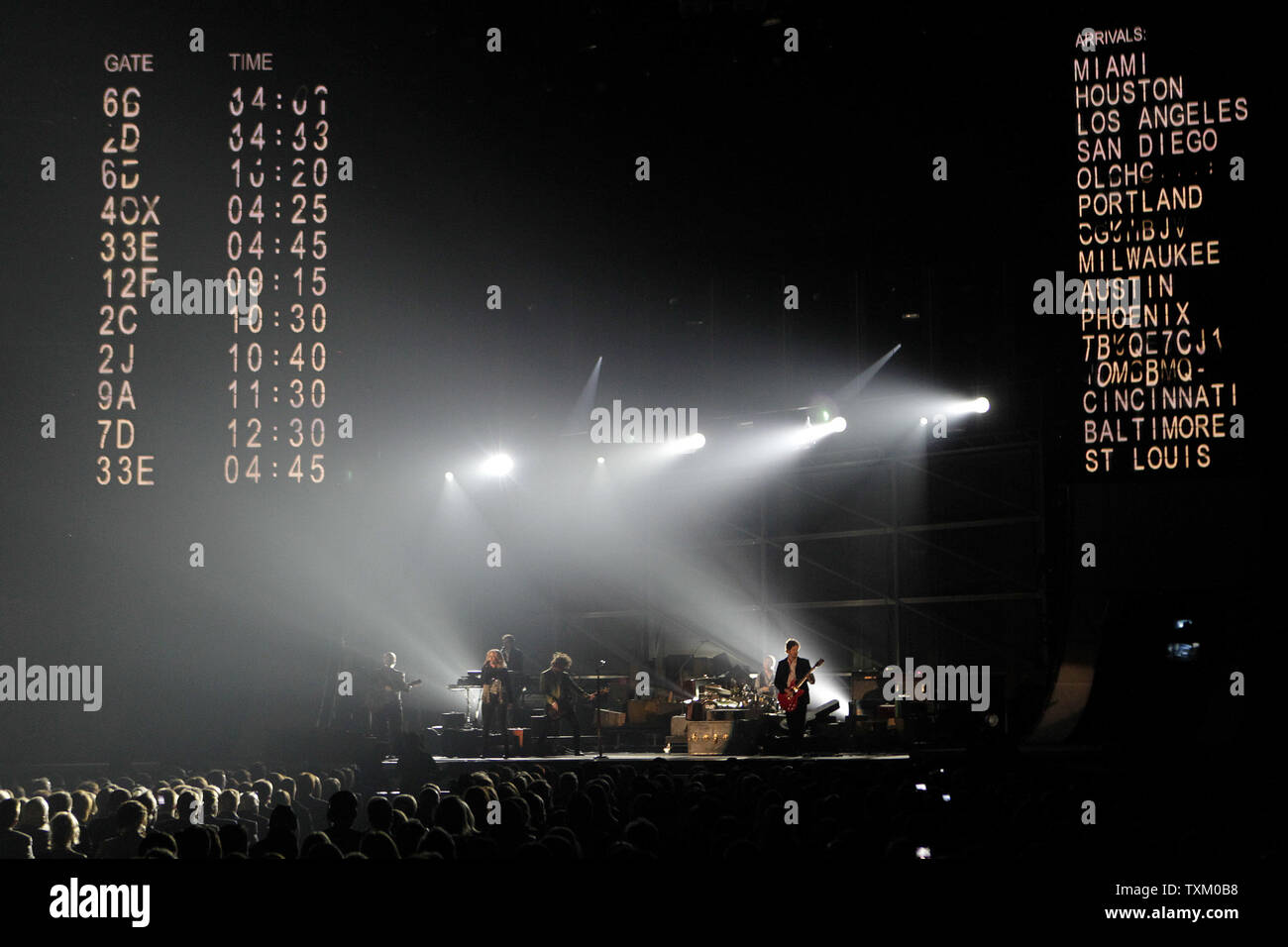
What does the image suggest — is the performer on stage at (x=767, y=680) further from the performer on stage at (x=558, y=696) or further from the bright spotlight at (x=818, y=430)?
the bright spotlight at (x=818, y=430)

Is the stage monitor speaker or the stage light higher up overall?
the stage light

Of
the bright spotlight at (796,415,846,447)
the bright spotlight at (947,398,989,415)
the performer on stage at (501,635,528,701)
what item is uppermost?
the bright spotlight at (947,398,989,415)

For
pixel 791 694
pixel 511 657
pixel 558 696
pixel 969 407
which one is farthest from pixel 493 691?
pixel 969 407

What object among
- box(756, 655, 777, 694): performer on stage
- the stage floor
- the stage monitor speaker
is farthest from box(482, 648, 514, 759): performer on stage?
box(756, 655, 777, 694): performer on stage

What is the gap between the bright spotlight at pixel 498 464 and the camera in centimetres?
2319

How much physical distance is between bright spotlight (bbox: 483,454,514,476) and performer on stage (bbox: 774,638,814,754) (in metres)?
8.15

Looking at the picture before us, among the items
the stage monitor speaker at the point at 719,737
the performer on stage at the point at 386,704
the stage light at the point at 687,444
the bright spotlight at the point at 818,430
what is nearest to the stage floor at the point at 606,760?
the stage monitor speaker at the point at 719,737

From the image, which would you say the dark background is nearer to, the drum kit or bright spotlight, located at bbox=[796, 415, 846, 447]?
bright spotlight, located at bbox=[796, 415, 846, 447]

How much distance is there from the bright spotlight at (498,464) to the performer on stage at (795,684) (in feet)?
26.8

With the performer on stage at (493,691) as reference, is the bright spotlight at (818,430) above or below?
above

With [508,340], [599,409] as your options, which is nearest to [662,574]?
[599,409]

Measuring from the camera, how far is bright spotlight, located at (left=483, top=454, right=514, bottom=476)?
23.2 m

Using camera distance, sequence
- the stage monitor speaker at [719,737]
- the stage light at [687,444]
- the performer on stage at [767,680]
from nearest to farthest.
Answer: the stage monitor speaker at [719,737]
the performer on stage at [767,680]
the stage light at [687,444]

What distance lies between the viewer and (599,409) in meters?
24.2
